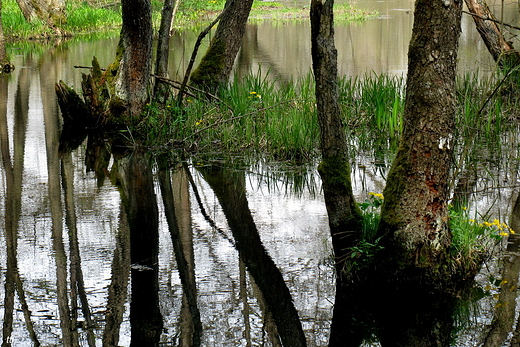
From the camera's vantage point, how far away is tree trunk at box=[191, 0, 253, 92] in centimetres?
1062

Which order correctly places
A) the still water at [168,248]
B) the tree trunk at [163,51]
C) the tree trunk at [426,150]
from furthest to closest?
the tree trunk at [163,51] → the tree trunk at [426,150] → the still water at [168,248]

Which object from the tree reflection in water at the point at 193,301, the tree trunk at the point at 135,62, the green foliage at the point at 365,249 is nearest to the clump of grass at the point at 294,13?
the tree trunk at the point at 135,62

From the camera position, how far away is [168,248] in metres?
5.78

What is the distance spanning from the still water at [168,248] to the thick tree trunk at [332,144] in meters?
0.38

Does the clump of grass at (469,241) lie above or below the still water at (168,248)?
above

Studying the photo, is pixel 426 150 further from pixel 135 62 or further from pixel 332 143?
pixel 135 62

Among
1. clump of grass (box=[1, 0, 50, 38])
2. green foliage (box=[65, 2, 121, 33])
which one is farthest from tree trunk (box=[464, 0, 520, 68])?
green foliage (box=[65, 2, 121, 33])

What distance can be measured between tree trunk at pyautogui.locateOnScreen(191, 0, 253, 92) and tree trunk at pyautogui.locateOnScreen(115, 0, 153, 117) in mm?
856

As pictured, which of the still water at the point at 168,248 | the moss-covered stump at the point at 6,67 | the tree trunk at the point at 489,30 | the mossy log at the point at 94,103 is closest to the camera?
the still water at the point at 168,248

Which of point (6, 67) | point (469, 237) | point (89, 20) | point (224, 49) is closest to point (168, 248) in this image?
point (469, 237)

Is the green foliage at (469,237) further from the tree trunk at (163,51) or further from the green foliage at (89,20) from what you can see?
the green foliage at (89,20)

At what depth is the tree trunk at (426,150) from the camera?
454cm

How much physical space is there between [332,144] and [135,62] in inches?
219

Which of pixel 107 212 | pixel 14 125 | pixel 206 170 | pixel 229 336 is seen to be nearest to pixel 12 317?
pixel 229 336
